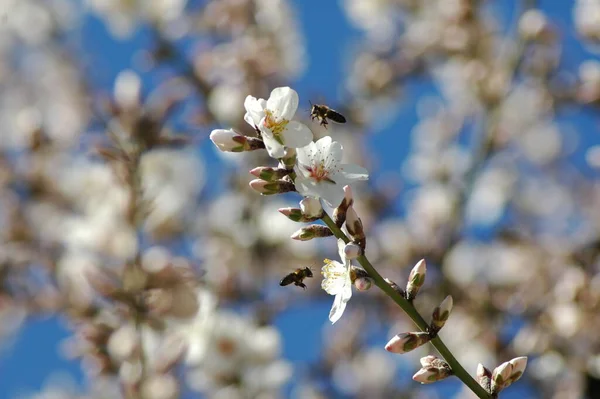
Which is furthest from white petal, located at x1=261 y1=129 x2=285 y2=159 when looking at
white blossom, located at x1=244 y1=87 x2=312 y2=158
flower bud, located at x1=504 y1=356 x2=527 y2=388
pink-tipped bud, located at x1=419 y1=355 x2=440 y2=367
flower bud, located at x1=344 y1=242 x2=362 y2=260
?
flower bud, located at x1=504 y1=356 x2=527 y2=388

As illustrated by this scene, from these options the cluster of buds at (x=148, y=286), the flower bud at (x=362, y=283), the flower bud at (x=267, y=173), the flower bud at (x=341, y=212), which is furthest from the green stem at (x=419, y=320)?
the cluster of buds at (x=148, y=286)

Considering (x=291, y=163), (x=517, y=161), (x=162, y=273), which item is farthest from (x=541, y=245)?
(x=291, y=163)

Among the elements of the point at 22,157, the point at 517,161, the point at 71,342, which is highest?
the point at 22,157

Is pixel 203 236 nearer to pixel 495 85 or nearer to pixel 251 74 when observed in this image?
pixel 251 74

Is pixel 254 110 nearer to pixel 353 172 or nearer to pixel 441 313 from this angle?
pixel 353 172

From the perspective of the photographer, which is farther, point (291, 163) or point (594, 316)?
point (594, 316)

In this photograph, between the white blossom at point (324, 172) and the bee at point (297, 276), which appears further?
the bee at point (297, 276)

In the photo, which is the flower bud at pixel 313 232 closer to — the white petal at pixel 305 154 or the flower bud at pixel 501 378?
the white petal at pixel 305 154
